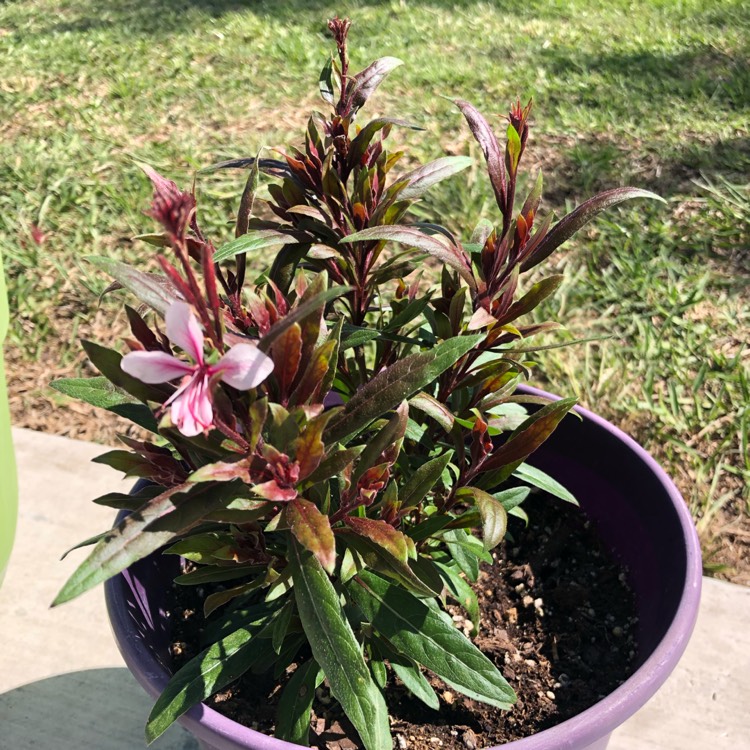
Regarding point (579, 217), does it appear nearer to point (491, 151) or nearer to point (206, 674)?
point (491, 151)

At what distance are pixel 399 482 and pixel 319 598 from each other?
435 mm

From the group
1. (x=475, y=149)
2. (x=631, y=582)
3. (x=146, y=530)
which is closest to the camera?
(x=146, y=530)

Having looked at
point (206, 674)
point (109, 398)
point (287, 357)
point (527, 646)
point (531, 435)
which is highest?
point (287, 357)

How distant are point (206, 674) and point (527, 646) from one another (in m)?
0.64

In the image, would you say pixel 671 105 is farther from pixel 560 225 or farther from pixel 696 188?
pixel 560 225

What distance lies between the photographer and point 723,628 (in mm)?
2025

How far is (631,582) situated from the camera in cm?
154

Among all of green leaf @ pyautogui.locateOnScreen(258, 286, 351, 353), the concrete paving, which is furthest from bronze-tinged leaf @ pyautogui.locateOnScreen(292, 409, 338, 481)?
the concrete paving

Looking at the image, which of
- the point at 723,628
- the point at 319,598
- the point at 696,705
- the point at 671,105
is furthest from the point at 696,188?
the point at 319,598

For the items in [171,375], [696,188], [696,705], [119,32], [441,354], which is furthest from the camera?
[119,32]

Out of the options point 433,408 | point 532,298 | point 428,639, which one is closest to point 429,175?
point 532,298

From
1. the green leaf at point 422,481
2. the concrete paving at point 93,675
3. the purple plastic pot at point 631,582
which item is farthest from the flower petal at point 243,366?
the concrete paving at point 93,675

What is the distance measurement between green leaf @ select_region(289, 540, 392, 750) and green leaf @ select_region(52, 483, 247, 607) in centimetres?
17

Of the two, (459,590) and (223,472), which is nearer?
(223,472)
